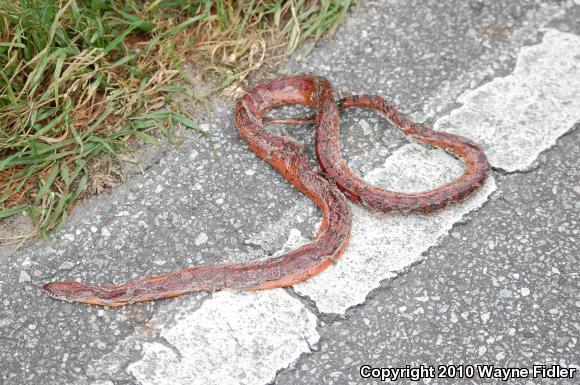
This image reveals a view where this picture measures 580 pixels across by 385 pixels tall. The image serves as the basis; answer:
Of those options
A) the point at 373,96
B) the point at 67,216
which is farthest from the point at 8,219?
the point at 373,96

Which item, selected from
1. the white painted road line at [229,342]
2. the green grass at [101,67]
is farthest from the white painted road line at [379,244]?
the green grass at [101,67]

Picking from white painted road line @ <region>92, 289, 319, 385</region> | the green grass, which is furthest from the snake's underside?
the green grass

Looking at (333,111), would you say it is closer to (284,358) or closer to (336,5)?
(336,5)

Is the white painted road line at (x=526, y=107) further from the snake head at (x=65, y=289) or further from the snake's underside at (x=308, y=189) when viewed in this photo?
the snake head at (x=65, y=289)

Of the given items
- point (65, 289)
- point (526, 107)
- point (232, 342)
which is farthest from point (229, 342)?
point (526, 107)

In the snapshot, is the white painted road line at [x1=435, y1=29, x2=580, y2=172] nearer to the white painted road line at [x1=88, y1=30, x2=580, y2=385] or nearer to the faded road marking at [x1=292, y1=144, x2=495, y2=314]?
the white painted road line at [x1=88, y1=30, x2=580, y2=385]

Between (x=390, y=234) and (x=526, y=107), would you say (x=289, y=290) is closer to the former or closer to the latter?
(x=390, y=234)
